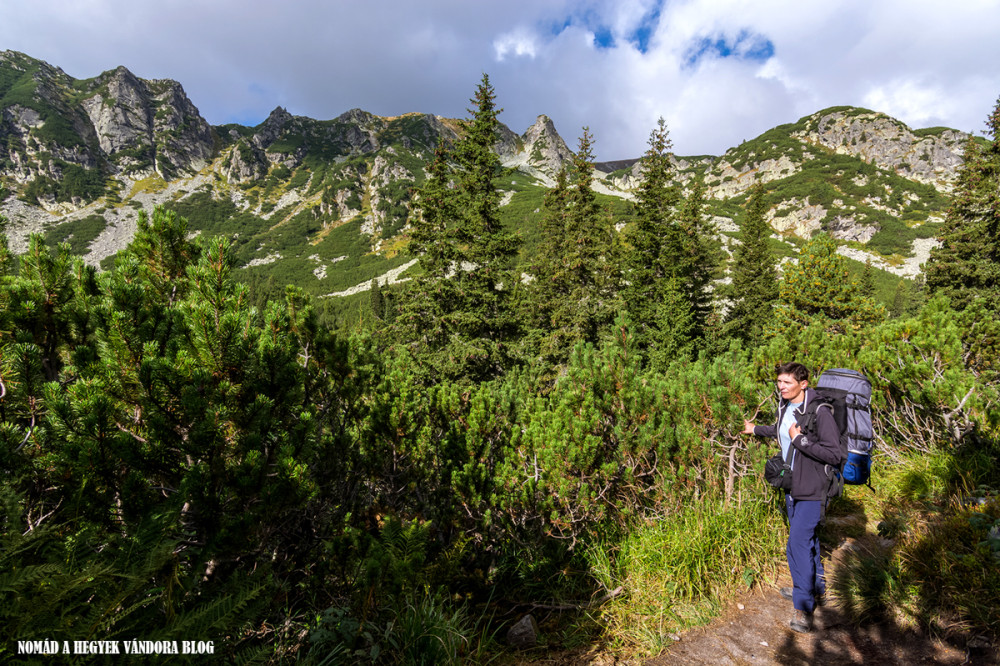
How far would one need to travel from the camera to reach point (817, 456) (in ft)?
10.8

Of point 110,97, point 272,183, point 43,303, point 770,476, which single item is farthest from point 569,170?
point 110,97

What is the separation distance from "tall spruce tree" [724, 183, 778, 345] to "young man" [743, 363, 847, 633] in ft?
87.7

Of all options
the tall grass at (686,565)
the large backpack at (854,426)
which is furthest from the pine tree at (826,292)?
the large backpack at (854,426)

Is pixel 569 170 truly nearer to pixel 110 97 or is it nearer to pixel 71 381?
pixel 71 381

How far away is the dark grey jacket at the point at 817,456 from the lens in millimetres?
3281

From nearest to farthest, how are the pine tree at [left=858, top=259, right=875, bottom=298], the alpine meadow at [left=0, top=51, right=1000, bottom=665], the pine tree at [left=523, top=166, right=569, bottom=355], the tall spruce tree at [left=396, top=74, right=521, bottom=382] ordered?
the alpine meadow at [left=0, top=51, right=1000, bottom=665]
the tall spruce tree at [left=396, top=74, right=521, bottom=382]
the pine tree at [left=523, top=166, right=569, bottom=355]
the pine tree at [left=858, top=259, right=875, bottom=298]

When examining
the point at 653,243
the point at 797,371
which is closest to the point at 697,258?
the point at 653,243

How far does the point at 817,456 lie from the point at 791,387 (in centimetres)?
62

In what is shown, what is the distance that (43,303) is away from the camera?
9.01ft

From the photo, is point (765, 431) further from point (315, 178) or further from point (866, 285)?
point (315, 178)

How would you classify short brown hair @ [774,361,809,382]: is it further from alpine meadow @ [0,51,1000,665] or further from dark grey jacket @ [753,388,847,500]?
alpine meadow @ [0,51,1000,665]

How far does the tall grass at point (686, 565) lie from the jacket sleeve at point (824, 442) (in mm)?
1234

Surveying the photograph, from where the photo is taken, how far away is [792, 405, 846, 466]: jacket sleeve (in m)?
3.26

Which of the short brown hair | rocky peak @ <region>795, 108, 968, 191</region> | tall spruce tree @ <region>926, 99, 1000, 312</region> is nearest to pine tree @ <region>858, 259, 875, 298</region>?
tall spruce tree @ <region>926, 99, 1000, 312</region>
